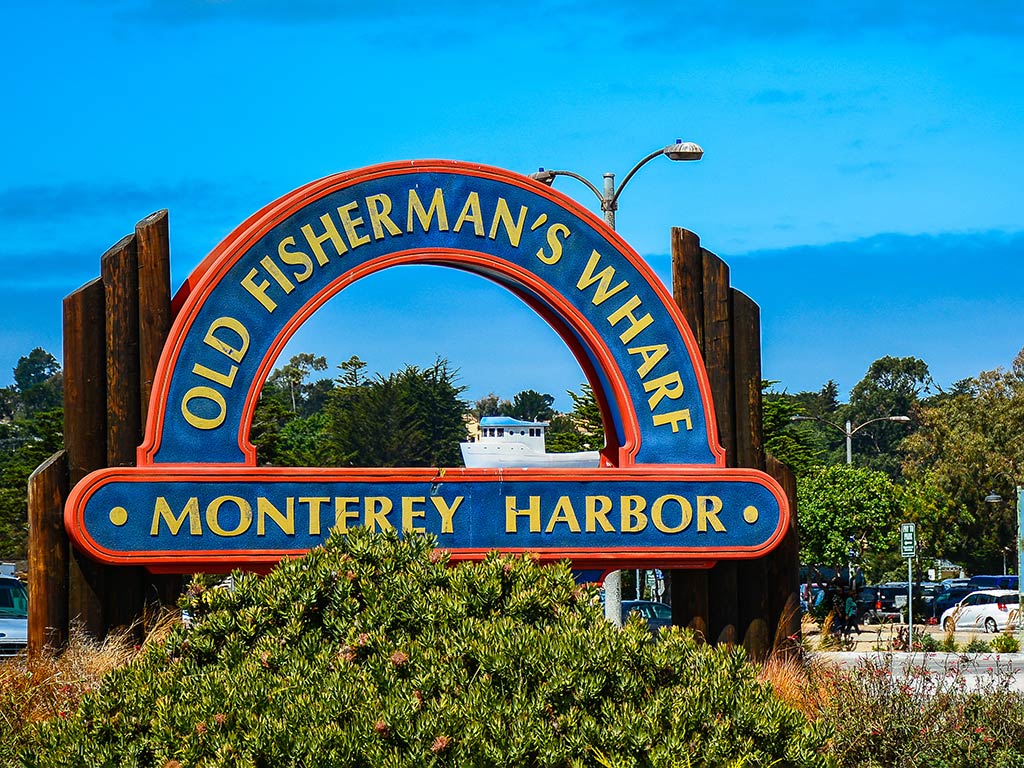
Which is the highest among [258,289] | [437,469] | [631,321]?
[258,289]

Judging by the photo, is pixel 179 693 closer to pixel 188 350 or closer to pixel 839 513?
pixel 188 350

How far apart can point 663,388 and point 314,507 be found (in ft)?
11.2

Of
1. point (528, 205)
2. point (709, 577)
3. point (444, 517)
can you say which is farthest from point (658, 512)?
point (528, 205)

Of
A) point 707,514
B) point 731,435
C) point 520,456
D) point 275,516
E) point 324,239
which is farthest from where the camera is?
point 520,456

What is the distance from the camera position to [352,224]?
12.4 meters

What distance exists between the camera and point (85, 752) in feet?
24.4

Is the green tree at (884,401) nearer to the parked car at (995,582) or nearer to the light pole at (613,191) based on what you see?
the parked car at (995,582)

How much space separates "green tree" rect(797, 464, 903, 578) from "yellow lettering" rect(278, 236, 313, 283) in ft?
97.3

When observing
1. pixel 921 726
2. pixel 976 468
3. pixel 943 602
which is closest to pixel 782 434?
pixel 943 602

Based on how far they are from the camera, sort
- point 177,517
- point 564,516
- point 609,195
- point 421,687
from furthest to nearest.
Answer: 1. point 609,195
2. point 564,516
3. point 177,517
4. point 421,687

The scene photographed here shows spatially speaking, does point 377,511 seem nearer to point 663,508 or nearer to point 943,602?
point 663,508

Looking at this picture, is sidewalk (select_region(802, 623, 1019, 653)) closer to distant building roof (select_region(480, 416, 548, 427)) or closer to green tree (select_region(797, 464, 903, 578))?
green tree (select_region(797, 464, 903, 578))

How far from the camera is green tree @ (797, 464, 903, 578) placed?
40.3 m

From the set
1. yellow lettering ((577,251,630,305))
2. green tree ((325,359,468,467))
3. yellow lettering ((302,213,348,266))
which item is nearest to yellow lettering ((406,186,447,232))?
yellow lettering ((302,213,348,266))
